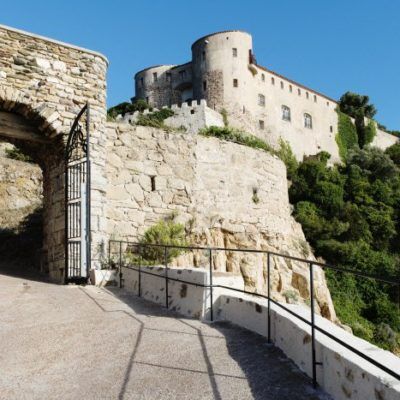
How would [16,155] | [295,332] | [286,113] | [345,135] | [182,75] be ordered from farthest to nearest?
[345,135], [182,75], [286,113], [16,155], [295,332]

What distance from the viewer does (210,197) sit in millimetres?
14297

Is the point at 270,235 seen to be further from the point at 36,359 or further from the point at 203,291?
the point at 36,359

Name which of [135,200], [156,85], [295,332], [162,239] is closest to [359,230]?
[135,200]

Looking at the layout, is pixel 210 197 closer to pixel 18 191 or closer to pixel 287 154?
pixel 18 191

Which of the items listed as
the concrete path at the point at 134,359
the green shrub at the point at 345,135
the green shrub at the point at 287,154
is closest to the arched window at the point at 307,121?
the green shrub at the point at 345,135

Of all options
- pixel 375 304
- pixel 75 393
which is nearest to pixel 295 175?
pixel 375 304

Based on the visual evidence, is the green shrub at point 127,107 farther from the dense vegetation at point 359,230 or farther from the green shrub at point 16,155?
the green shrub at point 16,155

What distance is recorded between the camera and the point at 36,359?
471cm

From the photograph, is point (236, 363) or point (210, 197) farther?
point (210, 197)

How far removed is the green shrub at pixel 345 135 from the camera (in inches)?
2218

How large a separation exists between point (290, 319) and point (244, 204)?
10660 mm

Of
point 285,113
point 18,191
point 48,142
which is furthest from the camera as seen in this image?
point 285,113

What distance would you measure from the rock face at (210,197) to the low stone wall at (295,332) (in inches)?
174

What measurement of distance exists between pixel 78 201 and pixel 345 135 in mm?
51795
